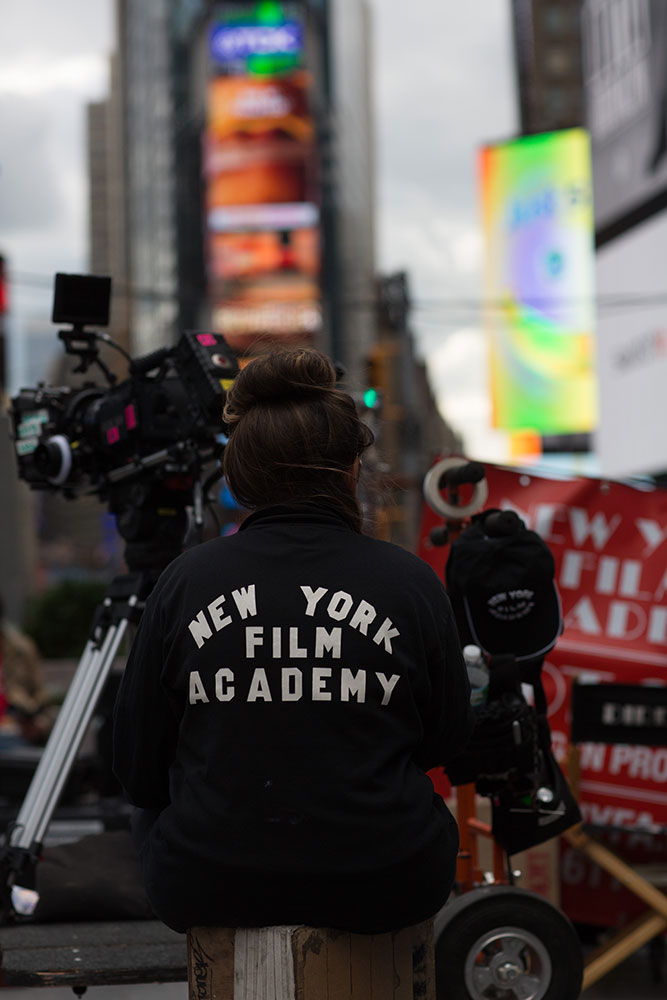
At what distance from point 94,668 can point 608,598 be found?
2070mm

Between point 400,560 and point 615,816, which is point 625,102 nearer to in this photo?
point 615,816

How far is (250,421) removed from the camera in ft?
8.64

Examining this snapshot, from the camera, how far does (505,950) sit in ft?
13.0

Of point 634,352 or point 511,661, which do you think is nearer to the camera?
point 511,661

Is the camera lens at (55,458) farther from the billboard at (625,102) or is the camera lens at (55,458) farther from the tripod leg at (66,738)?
the billboard at (625,102)

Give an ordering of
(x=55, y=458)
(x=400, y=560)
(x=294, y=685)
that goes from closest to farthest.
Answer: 1. (x=294, y=685)
2. (x=400, y=560)
3. (x=55, y=458)

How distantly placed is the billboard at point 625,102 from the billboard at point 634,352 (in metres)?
0.55

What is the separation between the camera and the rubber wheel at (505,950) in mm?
3918

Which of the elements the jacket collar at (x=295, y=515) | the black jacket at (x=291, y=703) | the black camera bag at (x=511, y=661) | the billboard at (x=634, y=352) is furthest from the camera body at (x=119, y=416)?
the billboard at (x=634, y=352)

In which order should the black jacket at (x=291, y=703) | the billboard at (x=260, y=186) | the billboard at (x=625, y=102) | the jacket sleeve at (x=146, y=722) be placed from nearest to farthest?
the black jacket at (x=291, y=703), the jacket sleeve at (x=146, y=722), the billboard at (x=625, y=102), the billboard at (x=260, y=186)

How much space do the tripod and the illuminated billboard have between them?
107 ft

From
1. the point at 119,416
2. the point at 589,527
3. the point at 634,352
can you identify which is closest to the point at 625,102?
the point at 634,352

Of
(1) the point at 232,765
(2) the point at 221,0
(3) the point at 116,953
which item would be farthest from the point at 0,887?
(2) the point at 221,0

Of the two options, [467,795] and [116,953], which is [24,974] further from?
[467,795]
